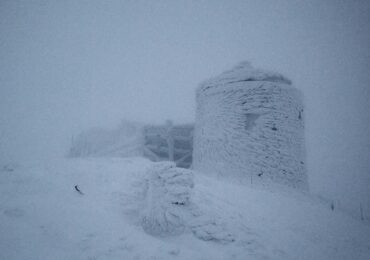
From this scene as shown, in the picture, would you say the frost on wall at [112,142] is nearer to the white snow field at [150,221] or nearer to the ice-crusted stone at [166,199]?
the white snow field at [150,221]

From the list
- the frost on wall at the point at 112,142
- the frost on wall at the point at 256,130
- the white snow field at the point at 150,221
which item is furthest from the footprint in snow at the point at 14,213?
the frost on wall at the point at 112,142

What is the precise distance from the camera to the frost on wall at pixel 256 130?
7.05m

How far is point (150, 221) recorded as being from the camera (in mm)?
3807

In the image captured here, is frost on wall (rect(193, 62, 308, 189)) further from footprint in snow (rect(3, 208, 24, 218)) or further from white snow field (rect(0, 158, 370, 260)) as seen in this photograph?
footprint in snow (rect(3, 208, 24, 218))

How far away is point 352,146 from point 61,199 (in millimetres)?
36441

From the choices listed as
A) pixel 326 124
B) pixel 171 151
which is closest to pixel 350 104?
pixel 326 124

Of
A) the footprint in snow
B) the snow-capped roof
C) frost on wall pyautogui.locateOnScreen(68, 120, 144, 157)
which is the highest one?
the snow-capped roof

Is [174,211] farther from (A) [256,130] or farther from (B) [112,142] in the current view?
(B) [112,142]

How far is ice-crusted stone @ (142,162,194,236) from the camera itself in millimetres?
3797

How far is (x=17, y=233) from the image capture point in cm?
299

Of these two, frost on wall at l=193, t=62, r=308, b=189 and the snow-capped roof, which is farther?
the snow-capped roof

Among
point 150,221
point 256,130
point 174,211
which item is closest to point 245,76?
point 256,130

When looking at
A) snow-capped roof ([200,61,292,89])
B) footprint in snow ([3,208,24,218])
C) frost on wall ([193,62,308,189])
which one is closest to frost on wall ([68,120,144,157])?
frost on wall ([193,62,308,189])

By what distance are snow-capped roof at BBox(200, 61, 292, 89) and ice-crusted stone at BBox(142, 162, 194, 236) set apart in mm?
4739
